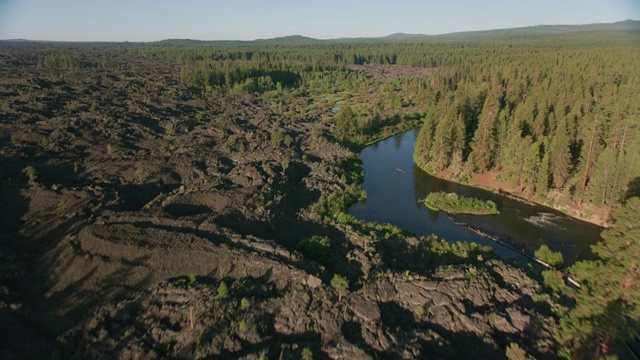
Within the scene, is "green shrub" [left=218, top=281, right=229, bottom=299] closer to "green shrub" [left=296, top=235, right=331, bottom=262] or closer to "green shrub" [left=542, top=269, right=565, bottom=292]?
"green shrub" [left=296, top=235, right=331, bottom=262]

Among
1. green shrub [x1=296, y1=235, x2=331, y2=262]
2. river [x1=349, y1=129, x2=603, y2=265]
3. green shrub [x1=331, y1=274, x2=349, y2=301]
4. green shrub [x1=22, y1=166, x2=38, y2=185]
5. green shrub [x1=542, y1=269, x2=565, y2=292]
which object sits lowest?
river [x1=349, y1=129, x2=603, y2=265]

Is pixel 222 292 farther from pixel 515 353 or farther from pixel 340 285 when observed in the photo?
pixel 515 353

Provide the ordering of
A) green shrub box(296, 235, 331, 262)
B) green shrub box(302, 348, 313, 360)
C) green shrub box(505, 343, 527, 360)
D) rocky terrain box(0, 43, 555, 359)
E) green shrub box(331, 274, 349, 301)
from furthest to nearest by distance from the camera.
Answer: green shrub box(296, 235, 331, 262) → green shrub box(331, 274, 349, 301) → rocky terrain box(0, 43, 555, 359) → green shrub box(505, 343, 527, 360) → green shrub box(302, 348, 313, 360)

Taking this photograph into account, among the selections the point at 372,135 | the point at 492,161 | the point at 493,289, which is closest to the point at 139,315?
the point at 493,289

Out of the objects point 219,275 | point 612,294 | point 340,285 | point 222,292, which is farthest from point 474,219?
point 222,292

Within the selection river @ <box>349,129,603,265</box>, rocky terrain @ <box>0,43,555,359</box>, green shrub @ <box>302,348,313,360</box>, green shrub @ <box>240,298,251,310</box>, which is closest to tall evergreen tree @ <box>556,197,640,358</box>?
rocky terrain @ <box>0,43,555,359</box>

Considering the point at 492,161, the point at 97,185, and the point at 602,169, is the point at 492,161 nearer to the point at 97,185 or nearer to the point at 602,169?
the point at 602,169

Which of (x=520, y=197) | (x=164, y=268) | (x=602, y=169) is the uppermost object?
(x=602, y=169)
